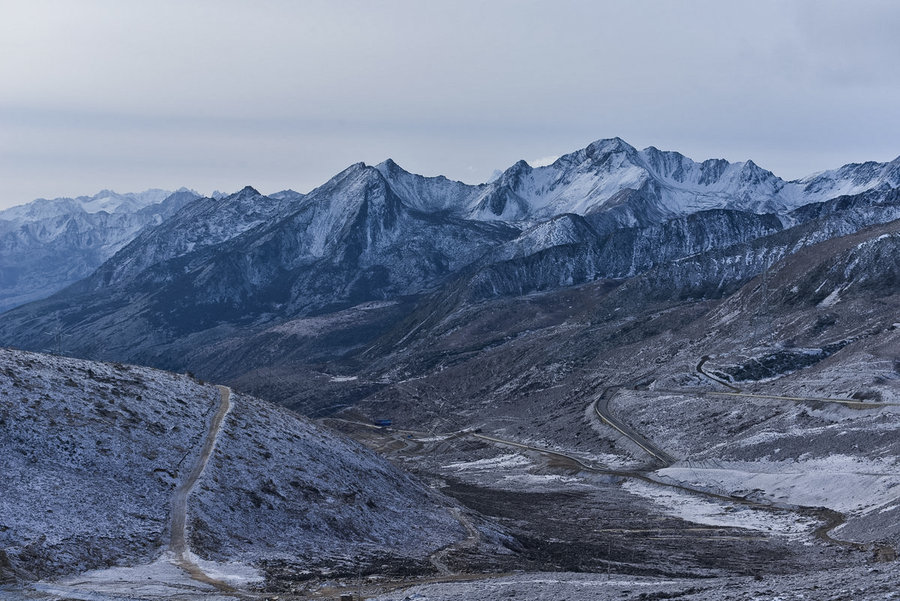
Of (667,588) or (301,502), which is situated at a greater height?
(667,588)

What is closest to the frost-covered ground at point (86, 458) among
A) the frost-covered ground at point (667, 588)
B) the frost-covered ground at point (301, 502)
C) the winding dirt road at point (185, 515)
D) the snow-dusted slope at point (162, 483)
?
the snow-dusted slope at point (162, 483)

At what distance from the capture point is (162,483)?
4497 centimetres

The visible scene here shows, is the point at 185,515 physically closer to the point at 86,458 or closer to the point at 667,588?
the point at 86,458

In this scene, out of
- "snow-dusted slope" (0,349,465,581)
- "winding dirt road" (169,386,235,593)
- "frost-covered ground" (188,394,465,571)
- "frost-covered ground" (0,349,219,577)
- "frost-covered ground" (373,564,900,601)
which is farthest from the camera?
"frost-covered ground" (188,394,465,571)

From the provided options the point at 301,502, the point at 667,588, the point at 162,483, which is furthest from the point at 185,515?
the point at 667,588

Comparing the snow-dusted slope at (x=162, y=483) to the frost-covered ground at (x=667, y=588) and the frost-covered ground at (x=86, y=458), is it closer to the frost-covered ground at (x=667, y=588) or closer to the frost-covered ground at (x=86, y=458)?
the frost-covered ground at (x=86, y=458)

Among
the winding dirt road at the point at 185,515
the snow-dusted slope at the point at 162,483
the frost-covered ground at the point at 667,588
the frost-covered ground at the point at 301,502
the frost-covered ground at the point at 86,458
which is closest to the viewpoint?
the frost-covered ground at the point at 667,588

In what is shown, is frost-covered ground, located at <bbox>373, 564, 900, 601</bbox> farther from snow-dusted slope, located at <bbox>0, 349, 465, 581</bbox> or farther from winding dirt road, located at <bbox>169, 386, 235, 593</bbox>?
snow-dusted slope, located at <bbox>0, 349, 465, 581</bbox>

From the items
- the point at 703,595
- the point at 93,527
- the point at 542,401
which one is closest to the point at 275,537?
the point at 93,527

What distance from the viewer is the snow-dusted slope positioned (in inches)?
1479

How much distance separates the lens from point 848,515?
6378 centimetres

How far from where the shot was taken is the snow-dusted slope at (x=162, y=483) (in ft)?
123

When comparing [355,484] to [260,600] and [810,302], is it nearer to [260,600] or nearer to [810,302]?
[260,600]

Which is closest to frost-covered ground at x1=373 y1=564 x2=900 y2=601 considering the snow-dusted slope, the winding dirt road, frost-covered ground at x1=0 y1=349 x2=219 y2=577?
the winding dirt road
